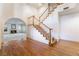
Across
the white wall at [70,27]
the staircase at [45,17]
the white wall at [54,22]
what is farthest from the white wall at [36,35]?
the white wall at [70,27]

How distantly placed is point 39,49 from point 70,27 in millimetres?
857

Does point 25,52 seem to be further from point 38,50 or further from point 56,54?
point 56,54

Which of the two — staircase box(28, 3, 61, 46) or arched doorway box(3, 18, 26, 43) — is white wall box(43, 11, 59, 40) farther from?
arched doorway box(3, 18, 26, 43)

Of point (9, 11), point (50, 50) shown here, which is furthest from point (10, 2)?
point (50, 50)

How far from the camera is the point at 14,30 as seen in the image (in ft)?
7.64

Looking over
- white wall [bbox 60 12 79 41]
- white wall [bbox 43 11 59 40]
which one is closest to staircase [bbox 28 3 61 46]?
white wall [bbox 43 11 59 40]

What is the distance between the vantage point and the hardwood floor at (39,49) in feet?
7.73

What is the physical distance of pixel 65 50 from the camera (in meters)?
2.37

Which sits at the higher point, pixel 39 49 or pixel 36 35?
pixel 36 35

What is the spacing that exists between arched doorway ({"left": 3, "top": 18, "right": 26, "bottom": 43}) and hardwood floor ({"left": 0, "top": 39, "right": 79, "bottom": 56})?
0.12m

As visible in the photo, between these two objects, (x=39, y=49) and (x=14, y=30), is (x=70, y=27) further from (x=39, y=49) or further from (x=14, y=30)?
(x=14, y=30)

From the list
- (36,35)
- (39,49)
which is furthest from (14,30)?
(39,49)

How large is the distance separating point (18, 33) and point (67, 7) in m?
1.25

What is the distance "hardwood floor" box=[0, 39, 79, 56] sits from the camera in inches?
92.7
